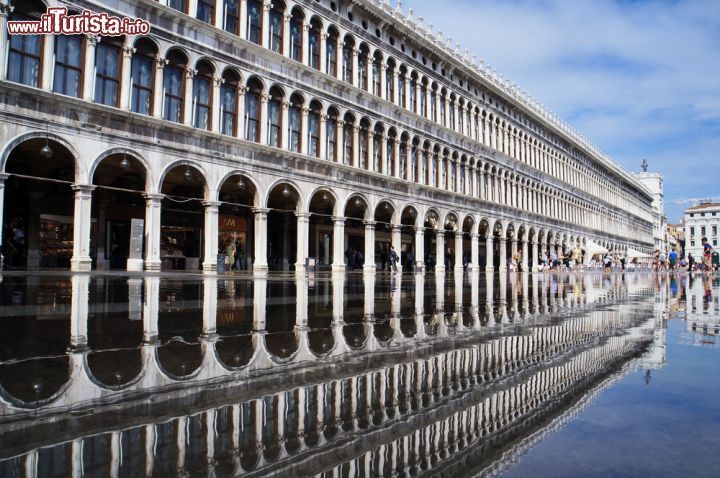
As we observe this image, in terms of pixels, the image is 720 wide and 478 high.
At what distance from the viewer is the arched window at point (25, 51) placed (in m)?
16.0

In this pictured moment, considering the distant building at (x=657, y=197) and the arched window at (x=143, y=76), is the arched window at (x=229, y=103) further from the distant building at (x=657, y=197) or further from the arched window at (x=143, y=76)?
the distant building at (x=657, y=197)

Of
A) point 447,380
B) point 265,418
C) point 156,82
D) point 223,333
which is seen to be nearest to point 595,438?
point 447,380

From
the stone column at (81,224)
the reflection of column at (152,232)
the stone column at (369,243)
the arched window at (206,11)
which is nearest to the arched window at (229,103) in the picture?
the arched window at (206,11)

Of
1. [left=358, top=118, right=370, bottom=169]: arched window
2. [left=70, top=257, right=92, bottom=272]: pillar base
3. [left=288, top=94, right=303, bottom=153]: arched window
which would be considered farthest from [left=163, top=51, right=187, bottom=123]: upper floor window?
[left=358, top=118, right=370, bottom=169]: arched window

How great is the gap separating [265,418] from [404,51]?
33.2 meters

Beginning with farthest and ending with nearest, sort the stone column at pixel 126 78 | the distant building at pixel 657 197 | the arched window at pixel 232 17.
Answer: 1. the distant building at pixel 657 197
2. the arched window at pixel 232 17
3. the stone column at pixel 126 78

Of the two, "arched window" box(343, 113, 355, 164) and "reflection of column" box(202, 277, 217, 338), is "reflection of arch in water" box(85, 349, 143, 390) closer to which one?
"reflection of column" box(202, 277, 217, 338)

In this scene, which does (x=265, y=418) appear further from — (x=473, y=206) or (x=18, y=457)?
(x=473, y=206)

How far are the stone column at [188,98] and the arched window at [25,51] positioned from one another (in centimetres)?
520

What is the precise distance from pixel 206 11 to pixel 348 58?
9368 millimetres

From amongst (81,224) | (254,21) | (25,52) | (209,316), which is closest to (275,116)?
(254,21)

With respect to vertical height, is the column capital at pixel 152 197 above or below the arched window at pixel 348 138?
below

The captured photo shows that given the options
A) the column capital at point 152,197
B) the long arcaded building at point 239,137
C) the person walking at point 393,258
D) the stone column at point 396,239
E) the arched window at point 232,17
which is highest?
the arched window at point 232,17

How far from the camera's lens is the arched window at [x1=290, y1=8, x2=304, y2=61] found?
25.1m
